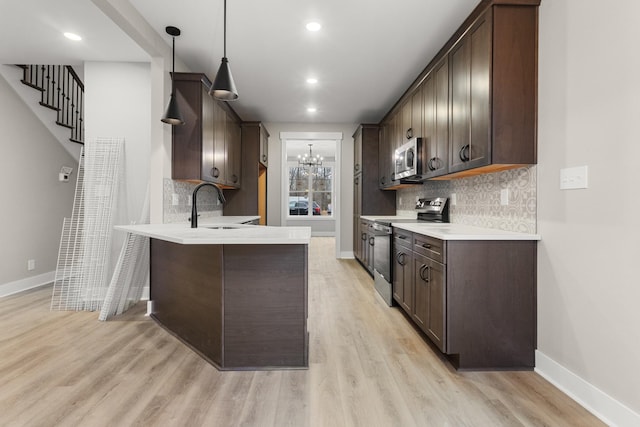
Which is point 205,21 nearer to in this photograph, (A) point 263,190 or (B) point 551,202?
(B) point 551,202

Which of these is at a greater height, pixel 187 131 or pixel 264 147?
pixel 264 147

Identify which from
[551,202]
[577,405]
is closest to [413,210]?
[551,202]

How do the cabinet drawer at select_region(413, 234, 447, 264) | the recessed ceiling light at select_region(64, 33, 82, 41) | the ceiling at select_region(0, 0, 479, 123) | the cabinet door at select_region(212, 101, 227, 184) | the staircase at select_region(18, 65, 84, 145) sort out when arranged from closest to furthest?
the cabinet drawer at select_region(413, 234, 447, 264), the ceiling at select_region(0, 0, 479, 123), the recessed ceiling light at select_region(64, 33, 82, 41), the cabinet door at select_region(212, 101, 227, 184), the staircase at select_region(18, 65, 84, 145)

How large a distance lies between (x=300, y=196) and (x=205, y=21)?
830cm

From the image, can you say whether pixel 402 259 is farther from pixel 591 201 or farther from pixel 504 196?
pixel 591 201

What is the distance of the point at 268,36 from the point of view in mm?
2984

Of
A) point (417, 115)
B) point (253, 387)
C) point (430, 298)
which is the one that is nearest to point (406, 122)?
point (417, 115)

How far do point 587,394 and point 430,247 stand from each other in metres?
1.12

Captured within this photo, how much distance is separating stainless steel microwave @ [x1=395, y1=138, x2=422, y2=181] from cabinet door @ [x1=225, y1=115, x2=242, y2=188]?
2.21 metres

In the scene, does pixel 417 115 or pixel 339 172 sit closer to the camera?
pixel 417 115

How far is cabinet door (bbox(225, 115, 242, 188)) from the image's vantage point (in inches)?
175

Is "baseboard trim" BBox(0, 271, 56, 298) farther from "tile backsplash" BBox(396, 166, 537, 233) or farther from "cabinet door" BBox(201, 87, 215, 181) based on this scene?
"tile backsplash" BBox(396, 166, 537, 233)

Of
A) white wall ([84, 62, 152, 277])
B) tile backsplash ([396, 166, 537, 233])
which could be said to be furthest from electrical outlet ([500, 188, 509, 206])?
white wall ([84, 62, 152, 277])

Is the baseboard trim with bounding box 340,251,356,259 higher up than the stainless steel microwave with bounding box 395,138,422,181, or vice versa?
the stainless steel microwave with bounding box 395,138,422,181
